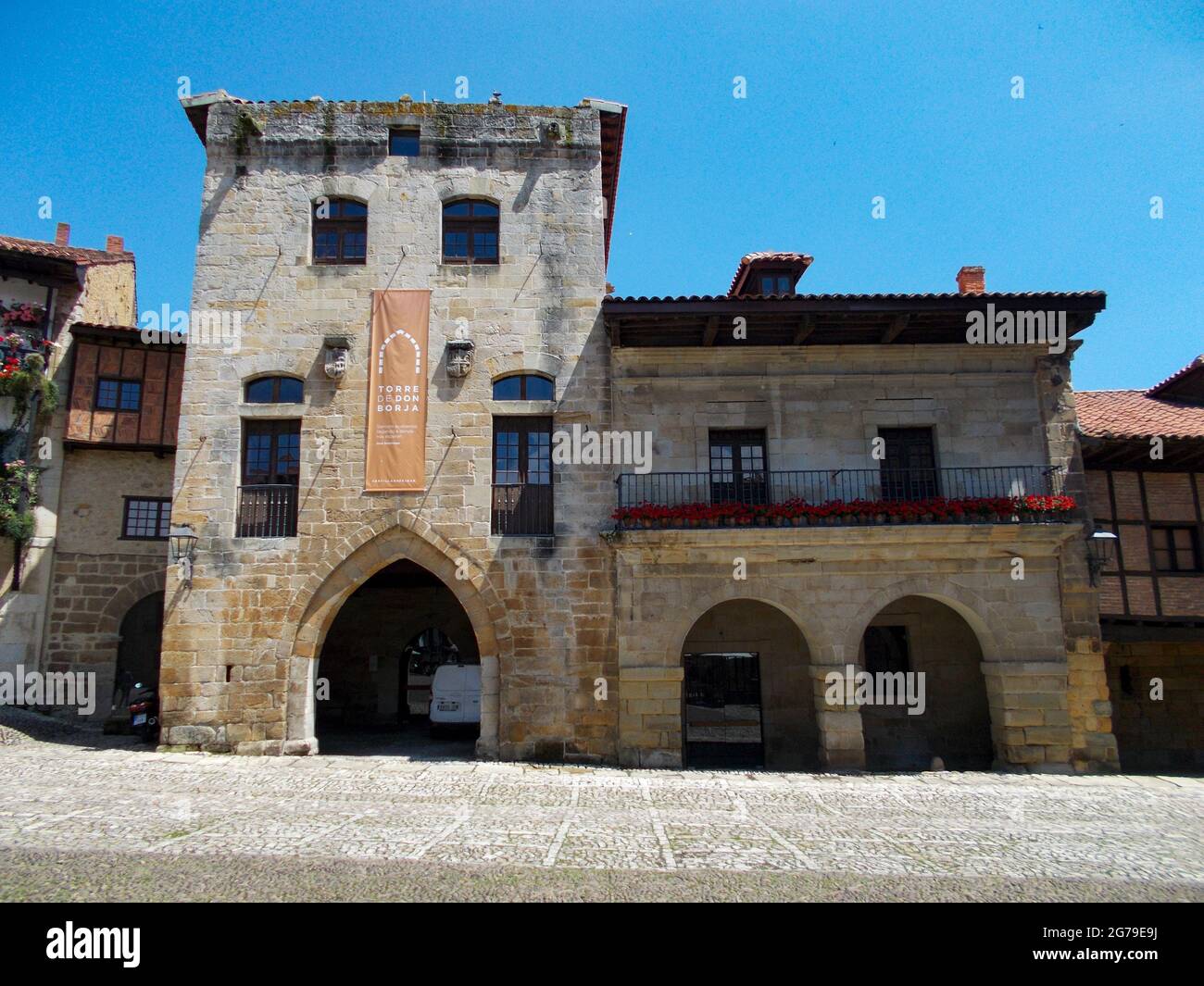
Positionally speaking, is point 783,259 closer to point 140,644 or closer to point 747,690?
point 747,690

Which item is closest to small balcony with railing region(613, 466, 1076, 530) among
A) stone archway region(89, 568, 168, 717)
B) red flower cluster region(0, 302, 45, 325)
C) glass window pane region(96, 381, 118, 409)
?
stone archway region(89, 568, 168, 717)

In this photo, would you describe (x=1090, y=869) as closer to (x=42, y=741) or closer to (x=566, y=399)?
(x=566, y=399)

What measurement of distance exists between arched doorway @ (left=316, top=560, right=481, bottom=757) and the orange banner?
5.54m

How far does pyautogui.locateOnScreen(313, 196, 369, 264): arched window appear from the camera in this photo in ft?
47.5

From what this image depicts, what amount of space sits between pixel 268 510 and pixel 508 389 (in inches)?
191

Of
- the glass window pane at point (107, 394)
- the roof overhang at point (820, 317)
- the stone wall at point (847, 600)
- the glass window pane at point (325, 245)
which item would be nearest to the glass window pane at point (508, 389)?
the roof overhang at point (820, 317)

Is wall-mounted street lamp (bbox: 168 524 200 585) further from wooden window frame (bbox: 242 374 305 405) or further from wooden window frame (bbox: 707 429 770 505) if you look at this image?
wooden window frame (bbox: 707 429 770 505)

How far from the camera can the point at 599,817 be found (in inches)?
356

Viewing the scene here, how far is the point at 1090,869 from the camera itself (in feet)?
23.7

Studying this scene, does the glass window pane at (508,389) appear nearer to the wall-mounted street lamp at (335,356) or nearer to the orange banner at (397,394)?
the orange banner at (397,394)

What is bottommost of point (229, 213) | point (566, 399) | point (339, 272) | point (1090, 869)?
point (1090, 869)

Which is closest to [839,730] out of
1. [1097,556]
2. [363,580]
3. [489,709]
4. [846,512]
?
[846,512]
